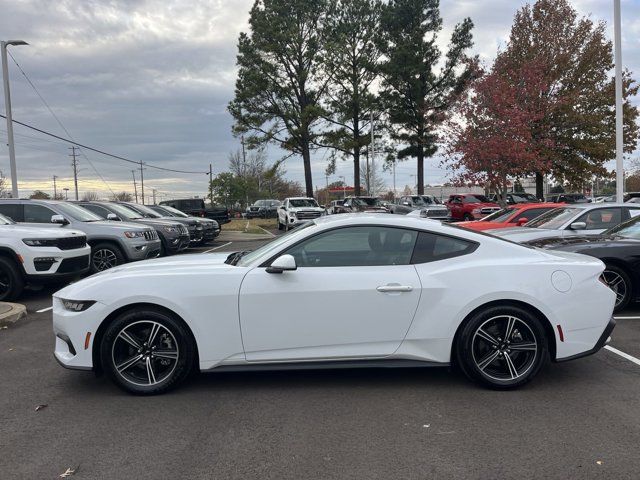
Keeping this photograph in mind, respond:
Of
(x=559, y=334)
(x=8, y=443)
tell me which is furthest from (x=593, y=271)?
(x=8, y=443)

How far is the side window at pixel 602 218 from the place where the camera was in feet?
32.3

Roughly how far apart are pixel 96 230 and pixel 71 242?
2000 millimetres

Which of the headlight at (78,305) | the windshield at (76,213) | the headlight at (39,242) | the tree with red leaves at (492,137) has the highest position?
the tree with red leaves at (492,137)

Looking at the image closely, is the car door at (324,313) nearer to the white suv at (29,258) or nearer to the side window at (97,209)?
the white suv at (29,258)

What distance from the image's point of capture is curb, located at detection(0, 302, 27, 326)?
7086 millimetres

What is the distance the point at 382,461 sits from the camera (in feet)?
10.6

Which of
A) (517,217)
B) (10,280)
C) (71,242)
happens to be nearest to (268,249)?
(71,242)

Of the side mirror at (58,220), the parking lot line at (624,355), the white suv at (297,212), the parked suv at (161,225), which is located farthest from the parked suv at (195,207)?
the parking lot line at (624,355)

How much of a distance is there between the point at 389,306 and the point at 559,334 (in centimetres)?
146

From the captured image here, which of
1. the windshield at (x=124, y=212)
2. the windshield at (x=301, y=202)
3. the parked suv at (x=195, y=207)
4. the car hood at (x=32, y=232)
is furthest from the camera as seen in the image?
the windshield at (x=301, y=202)

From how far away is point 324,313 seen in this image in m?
4.21

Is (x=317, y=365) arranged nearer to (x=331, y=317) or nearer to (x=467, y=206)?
(x=331, y=317)

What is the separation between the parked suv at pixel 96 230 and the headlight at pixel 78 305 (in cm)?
688

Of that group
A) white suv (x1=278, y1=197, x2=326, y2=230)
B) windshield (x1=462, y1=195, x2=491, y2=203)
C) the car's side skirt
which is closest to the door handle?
the car's side skirt
